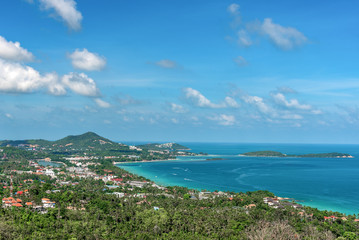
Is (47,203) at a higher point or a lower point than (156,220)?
lower

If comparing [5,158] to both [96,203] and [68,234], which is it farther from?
[68,234]

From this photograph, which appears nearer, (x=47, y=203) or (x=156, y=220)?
(x=156, y=220)

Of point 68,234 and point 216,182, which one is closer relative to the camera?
point 68,234

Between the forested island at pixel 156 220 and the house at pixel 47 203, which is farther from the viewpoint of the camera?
the house at pixel 47 203

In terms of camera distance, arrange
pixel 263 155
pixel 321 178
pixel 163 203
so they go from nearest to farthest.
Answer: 1. pixel 163 203
2. pixel 321 178
3. pixel 263 155

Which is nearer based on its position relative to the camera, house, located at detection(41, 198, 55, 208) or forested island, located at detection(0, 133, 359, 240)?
forested island, located at detection(0, 133, 359, 240)

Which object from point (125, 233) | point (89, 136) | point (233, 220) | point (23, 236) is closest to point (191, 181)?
point (233, 220)

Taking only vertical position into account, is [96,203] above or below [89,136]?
below

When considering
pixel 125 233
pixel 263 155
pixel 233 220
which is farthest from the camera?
pixel 263 155

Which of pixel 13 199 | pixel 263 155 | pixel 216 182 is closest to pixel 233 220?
pixel 13 199
